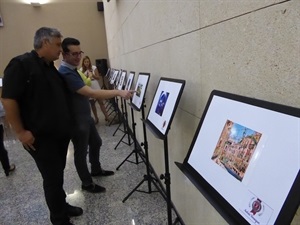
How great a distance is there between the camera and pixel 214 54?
1170mm

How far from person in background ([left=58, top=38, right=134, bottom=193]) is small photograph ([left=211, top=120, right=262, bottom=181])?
1345mm

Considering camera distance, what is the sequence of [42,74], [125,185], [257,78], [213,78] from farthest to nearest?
1. [125,185]
2. [42,74]
3. [213,78]
4. [257,78]

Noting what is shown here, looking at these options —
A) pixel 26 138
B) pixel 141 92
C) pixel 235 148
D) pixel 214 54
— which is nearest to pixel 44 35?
pixel 26 138

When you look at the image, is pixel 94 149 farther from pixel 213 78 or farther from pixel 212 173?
pixel 212 173

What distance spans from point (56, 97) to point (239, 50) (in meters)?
1.39

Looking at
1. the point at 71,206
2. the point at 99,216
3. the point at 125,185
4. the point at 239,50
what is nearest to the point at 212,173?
the point at 239,50

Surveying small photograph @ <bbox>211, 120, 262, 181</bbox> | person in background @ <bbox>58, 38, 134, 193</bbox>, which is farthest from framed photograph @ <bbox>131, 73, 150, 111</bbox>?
small photograph @ <bbox>211, 120, 262, 181</bbox>

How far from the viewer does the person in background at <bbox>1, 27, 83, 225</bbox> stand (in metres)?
1.67

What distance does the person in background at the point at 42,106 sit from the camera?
1.67 m

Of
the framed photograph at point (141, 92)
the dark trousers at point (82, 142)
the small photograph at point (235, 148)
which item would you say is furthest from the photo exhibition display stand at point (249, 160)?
the dark trousers at point (82, 142)

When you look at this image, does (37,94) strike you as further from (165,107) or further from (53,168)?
(165,107)

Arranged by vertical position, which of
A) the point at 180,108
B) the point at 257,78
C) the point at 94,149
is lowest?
the point at 94,149

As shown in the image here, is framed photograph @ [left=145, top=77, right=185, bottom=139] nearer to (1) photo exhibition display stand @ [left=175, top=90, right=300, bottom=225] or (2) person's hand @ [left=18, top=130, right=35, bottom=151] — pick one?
(1) photo exhibition display stand @ [left=175, top=90, right=300, bottom=225]

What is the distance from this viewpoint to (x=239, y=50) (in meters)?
0.98
